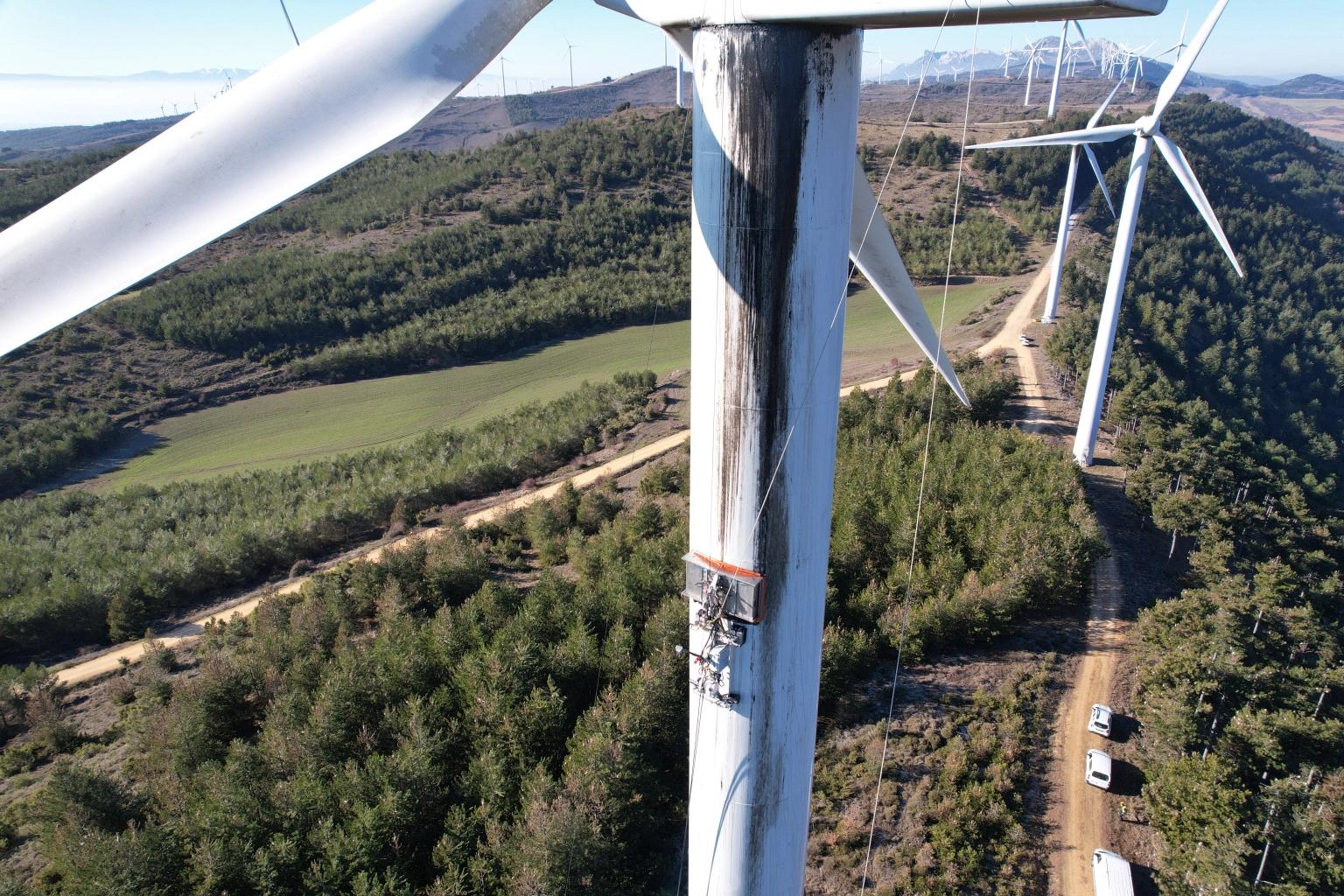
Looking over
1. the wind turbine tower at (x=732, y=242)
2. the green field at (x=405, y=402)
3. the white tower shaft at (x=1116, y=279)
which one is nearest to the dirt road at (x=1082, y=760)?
the white tower shaft at (x=1116, y=279)

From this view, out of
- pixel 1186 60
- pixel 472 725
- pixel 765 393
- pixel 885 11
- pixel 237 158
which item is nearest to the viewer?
pixel 237 158

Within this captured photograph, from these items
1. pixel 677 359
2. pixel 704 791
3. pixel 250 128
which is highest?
pixel 250 128

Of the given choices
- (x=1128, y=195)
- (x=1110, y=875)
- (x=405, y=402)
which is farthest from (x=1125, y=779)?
(x=405, y=402)

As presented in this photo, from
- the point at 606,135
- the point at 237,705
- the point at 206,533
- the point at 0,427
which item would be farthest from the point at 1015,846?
the point at 606,135

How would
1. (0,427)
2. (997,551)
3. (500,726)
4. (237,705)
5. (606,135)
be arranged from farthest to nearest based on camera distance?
1. (606,135)
2. (0,427)
3. (997,551)
4. (237,705)
5. (500,726)

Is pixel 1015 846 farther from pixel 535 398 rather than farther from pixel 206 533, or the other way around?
pixel 535 398

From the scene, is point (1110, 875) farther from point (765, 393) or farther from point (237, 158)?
point (237, 158)
